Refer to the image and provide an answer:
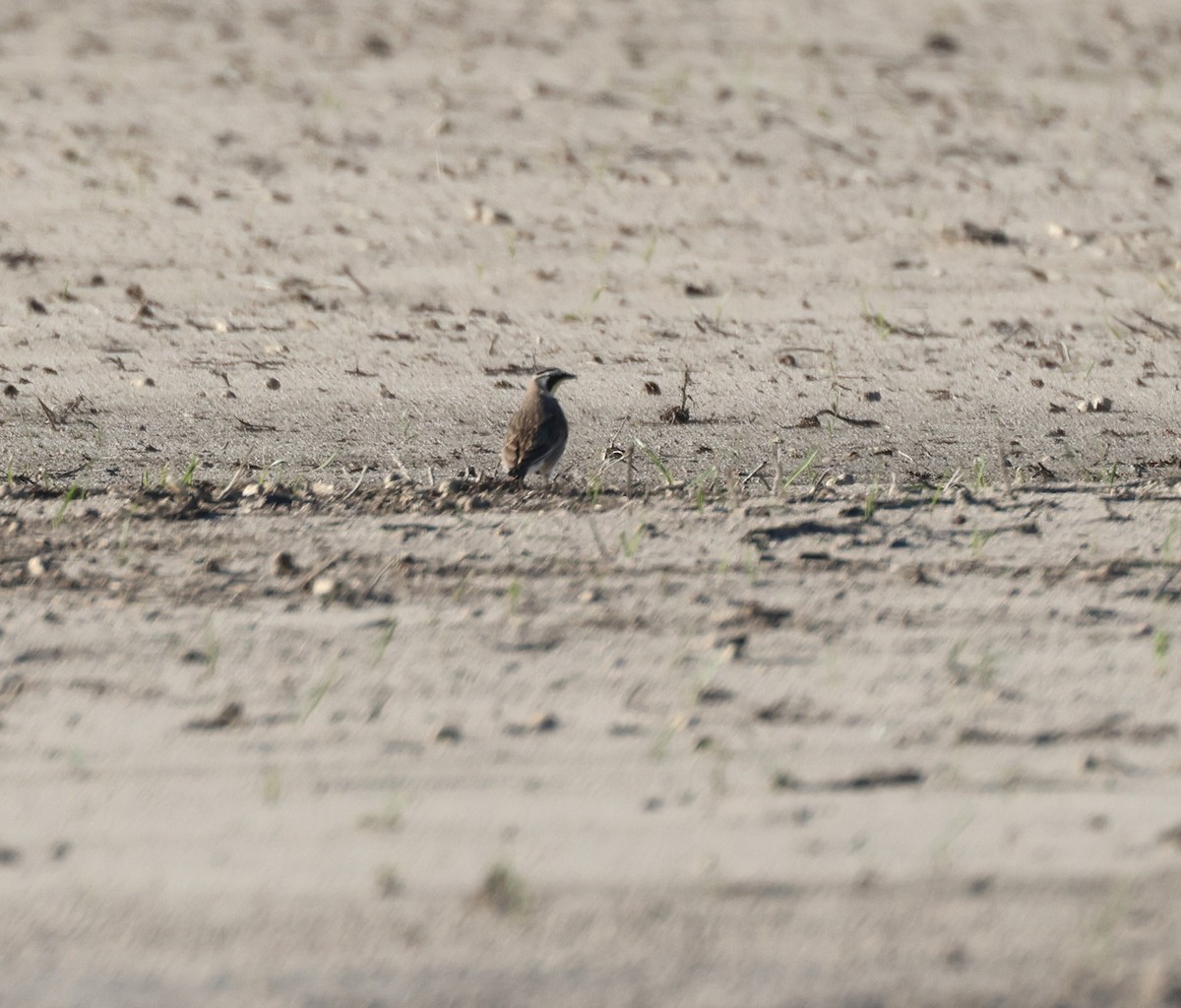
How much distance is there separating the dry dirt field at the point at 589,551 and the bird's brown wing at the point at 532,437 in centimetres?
18

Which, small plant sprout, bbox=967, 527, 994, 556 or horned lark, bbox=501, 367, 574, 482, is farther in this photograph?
horned lark, bbox=501, 367, 574, 482

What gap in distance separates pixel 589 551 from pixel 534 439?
971 mm

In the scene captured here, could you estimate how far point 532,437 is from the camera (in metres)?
6.59

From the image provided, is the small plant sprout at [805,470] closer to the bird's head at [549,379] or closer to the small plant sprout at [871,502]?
the small plant sprout at [871,502]

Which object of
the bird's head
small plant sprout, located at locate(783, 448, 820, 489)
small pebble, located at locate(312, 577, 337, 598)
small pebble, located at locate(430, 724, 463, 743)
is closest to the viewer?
small pebble, located at locate(430, 724, 463, 743)

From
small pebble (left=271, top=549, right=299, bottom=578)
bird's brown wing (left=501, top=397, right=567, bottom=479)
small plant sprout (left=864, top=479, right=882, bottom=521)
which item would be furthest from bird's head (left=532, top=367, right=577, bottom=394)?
small pebble (left=271, top=549, right=299, bottom=578)

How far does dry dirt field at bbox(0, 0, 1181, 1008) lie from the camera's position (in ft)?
12.0

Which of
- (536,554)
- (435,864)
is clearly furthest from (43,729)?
(536,554)

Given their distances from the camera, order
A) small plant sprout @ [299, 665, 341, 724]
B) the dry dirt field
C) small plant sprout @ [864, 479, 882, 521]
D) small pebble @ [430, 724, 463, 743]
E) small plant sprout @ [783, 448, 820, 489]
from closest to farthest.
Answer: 1. the dry dirt field
2. small pebble @ [430, 724, 463, 743]
3. small plant sprout @ [299, 665, 341, 724]
4. small plant sprout @ [864, 479, 882, 521]
5. small plant sprout @ [783, 448, 820, 489]

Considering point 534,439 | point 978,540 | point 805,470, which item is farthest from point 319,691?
point 805,470

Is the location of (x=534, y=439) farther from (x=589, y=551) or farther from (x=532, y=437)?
(x=589, y=551)

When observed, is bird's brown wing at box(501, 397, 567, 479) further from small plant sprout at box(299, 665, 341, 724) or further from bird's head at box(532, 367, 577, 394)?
small plant sprout at box(299, 665, 341, 724)

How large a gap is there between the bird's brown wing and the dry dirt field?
0.18m

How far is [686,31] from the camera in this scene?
585 inches
